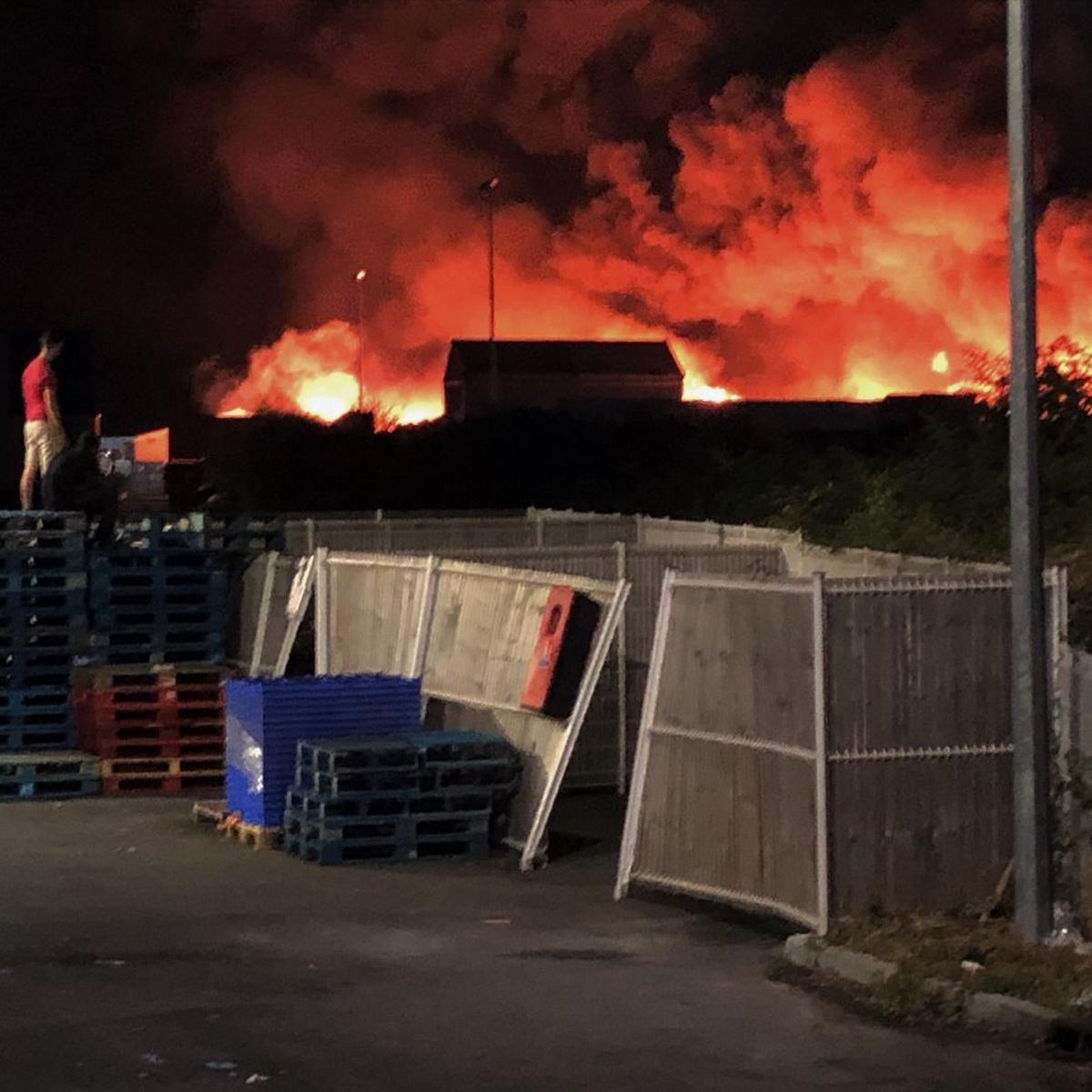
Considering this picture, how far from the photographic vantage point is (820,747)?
1186 centimetres

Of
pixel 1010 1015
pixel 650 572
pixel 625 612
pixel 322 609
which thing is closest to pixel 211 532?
pixel 322 609

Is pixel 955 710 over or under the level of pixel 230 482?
under

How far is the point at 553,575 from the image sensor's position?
15.5 metres

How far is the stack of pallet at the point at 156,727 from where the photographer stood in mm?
18688

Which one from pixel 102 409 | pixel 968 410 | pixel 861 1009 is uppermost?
pixel 102 409

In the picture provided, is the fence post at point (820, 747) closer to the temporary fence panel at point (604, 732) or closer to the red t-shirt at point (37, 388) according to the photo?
the temporary fence panel at point (604, 732)

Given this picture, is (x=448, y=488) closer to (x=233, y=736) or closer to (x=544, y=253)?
(x=233, y=736)

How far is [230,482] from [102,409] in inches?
1489

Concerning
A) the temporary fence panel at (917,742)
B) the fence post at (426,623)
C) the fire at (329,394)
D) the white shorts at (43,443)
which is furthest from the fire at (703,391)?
the temporary fence panel at (917,742)

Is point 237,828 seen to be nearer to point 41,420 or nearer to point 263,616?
point 263,616

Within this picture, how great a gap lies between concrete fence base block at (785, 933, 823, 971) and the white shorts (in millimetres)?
11454

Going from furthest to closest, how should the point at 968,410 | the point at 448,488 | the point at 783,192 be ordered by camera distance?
the point at 783,192, the point at 448,488, the point at 968,410

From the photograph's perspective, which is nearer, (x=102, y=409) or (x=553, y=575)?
(x=553, y=575)

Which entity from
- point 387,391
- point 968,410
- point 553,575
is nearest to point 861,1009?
point 553,575
